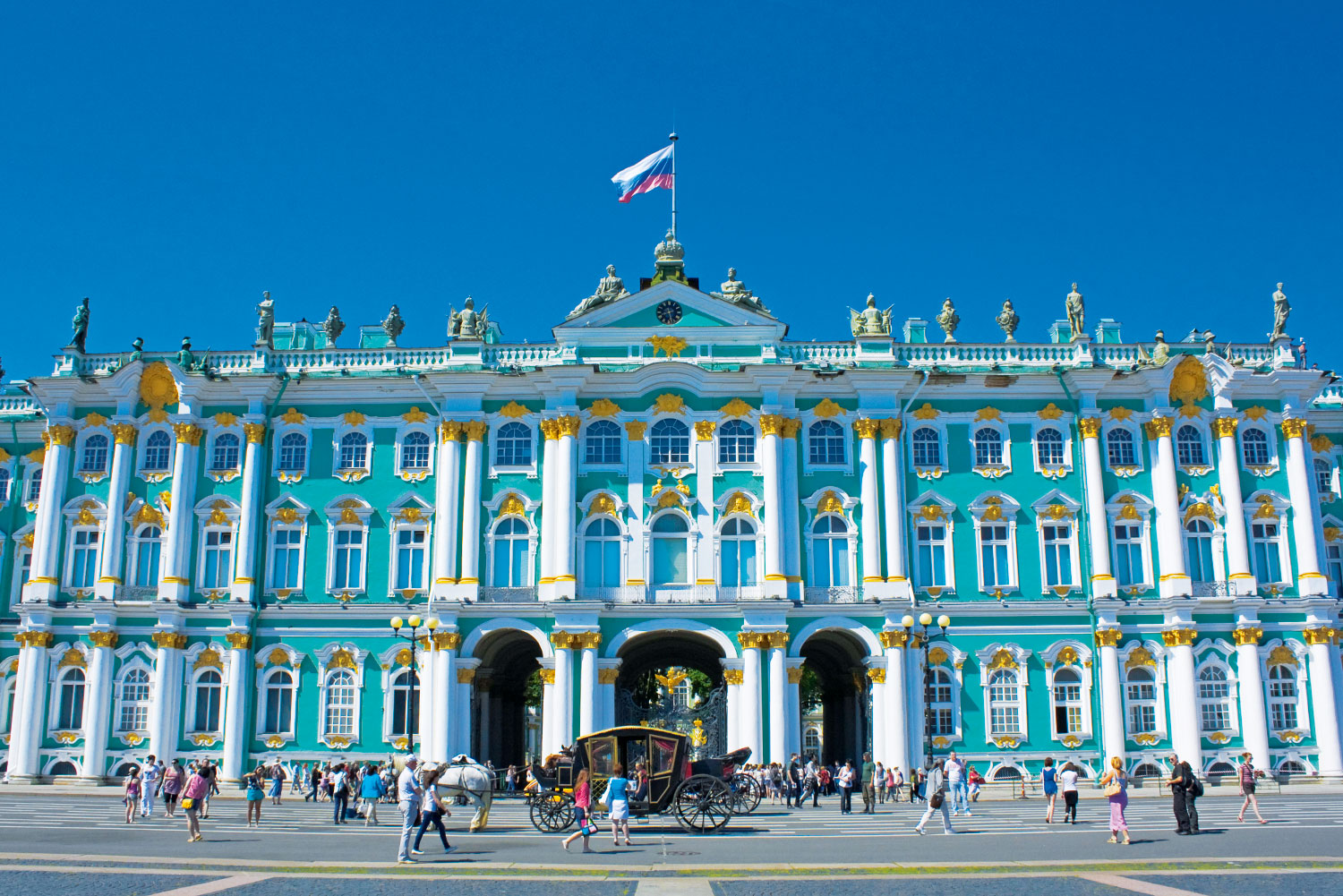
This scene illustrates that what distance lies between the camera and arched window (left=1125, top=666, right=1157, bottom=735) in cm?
4675

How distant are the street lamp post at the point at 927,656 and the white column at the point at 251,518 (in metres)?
23.9

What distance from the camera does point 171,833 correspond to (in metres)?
29.9

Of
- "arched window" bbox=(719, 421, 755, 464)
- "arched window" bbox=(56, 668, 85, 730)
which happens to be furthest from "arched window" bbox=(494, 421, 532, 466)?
"arched window" bbox=(56, 668, 85, 730)

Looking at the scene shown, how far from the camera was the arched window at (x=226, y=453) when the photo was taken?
164 feet

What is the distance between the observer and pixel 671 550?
4806cm

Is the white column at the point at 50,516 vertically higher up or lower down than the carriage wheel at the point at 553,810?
higher up

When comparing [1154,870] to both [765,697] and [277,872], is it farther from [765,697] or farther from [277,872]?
[765,697]

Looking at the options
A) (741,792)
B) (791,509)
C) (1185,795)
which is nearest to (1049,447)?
(791,509)

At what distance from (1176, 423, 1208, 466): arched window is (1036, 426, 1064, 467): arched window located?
433 cm

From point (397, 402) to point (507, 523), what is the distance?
6.53m

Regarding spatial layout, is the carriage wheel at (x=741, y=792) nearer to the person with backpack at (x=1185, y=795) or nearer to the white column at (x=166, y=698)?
the person with backpack at (x=1185, y=795)

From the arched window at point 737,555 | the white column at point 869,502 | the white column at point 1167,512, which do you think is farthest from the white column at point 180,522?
the white column at point 1167,512

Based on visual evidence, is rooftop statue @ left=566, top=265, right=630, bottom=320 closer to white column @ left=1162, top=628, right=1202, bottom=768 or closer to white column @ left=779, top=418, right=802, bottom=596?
white column @ left=779, top=418, right=802, bottom=596

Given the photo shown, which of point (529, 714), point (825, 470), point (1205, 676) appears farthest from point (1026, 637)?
point (529, 714)
